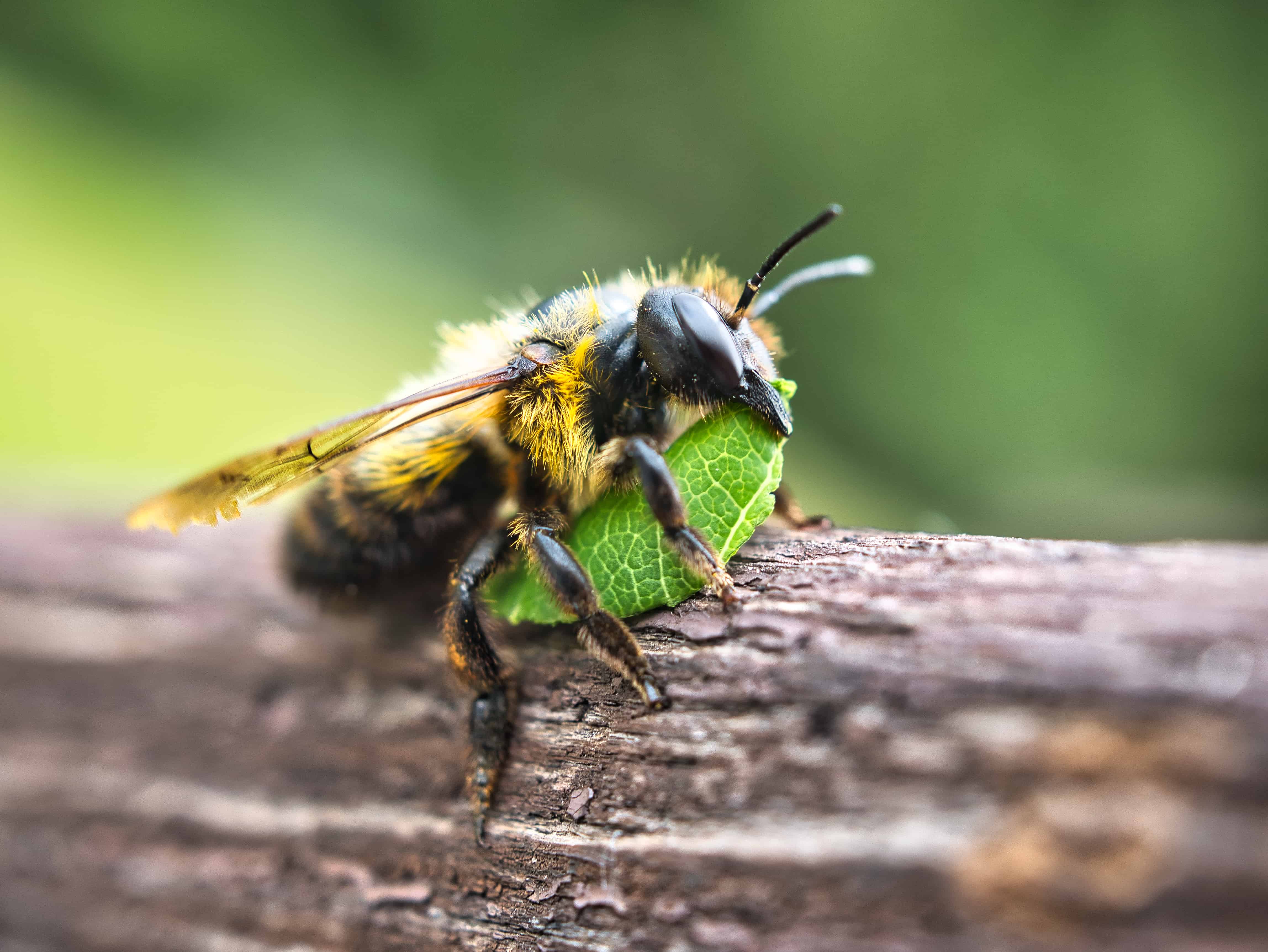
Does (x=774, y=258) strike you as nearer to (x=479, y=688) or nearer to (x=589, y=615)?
(x=589, y=615)

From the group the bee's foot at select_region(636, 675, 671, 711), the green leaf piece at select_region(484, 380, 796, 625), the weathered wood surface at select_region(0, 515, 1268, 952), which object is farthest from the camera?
the green leaf piece at select_region(484, 380, 796, 625)

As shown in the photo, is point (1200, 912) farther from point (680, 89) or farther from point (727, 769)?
point (680, 89)

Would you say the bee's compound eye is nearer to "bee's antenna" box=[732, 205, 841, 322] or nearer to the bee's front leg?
"bee's antenna" box=[732, 205, 841, 322]

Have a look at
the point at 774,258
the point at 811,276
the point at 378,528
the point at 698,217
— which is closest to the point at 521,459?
the point at 378,528

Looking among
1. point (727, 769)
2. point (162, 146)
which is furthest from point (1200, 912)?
point (162, 146)

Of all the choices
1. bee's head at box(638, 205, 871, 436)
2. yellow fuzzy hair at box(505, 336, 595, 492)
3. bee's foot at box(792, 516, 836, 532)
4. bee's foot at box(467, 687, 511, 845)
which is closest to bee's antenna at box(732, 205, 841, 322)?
bee's head at box(638, 205, 871, 436)

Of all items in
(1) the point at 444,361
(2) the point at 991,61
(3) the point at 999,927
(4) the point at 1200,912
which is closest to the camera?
(4) the point at 1200,912

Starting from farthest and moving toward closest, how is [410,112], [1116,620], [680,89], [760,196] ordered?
[410,112] → [680,89] → [760,196] → [1116,620]
